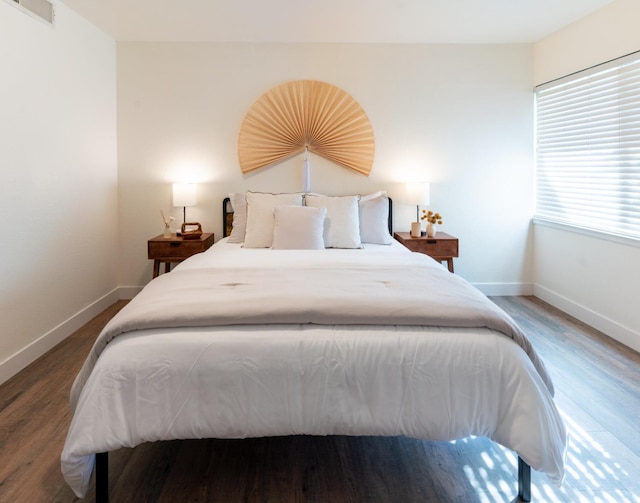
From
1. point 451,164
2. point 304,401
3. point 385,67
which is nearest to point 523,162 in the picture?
point 451,164

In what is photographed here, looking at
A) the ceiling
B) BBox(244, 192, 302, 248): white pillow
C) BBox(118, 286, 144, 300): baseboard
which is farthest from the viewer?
BBox(118, 286, 144, 300): baseboard

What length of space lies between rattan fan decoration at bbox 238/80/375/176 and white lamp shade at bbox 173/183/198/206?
0.57 meters

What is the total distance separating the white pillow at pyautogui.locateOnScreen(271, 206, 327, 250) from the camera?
3.55 m

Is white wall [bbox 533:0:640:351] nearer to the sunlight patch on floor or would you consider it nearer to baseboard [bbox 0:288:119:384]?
the sunlight patch on floor

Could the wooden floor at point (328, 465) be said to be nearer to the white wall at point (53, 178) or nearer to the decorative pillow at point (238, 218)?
the white wall at point (53, 178)

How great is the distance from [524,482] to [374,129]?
137 inches

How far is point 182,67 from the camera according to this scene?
173 inches

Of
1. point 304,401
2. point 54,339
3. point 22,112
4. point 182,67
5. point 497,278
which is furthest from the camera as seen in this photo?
point 497,278

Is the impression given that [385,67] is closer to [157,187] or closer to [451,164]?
[451,164]

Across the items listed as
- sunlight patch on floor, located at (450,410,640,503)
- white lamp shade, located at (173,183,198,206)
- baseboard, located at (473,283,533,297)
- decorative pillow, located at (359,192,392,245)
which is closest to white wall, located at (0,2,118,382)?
white lamp shade, located at (173,183,198,206)

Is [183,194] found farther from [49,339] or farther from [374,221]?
[374,221]

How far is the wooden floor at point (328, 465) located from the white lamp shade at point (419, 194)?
2.19 meters

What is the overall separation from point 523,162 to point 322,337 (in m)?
3.68

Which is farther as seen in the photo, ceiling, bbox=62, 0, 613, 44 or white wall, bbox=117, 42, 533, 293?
white wall, bbox=117, 42, 533, 293
